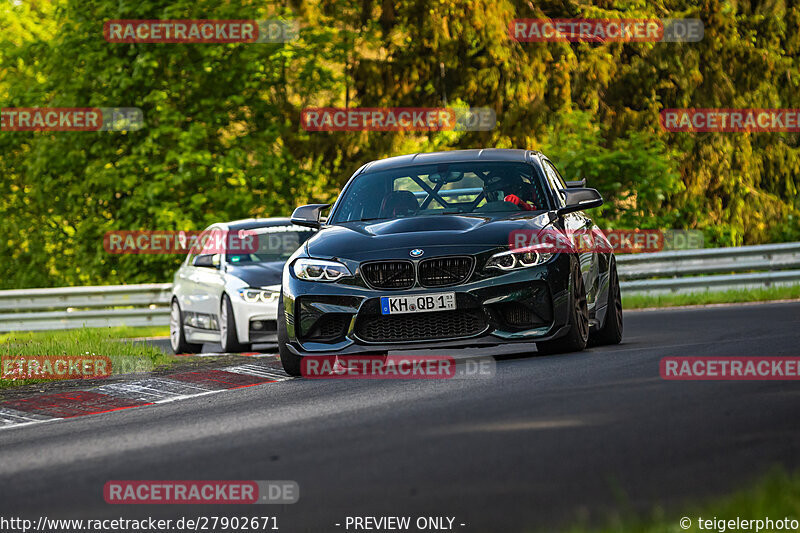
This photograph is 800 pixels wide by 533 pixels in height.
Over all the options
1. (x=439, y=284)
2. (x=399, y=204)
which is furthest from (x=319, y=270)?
(x=399, y=204)

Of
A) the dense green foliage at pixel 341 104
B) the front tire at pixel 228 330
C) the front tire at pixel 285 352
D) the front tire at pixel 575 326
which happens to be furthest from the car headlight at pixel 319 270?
the dense green foliage at pixel 341 104

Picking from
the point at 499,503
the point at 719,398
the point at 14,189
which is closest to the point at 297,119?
the point at 14,189

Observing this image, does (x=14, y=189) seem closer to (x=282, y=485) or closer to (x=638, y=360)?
(x=638, y=360)

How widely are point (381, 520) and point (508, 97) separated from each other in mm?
27950

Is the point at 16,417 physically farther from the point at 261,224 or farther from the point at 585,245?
the point at 261,224

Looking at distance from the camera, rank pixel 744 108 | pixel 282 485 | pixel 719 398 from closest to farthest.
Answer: pixel 282 485
pixel 719 398
pixel 744 108

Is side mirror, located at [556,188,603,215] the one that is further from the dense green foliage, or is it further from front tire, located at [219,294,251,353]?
the dense green foliage

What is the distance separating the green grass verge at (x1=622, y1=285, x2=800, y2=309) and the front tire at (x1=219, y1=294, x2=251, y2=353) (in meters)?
7.92

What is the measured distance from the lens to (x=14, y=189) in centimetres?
3284

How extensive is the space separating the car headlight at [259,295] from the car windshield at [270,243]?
41.3 inches

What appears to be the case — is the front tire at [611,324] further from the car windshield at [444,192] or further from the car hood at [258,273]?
the car hood at [258,273]

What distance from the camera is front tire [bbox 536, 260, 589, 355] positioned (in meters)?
10.6

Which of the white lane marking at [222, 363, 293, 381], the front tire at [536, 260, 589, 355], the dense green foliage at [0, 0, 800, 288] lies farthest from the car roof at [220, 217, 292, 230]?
the dense green foliage at [0, 0, 800, 288]

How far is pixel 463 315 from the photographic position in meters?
10.3
